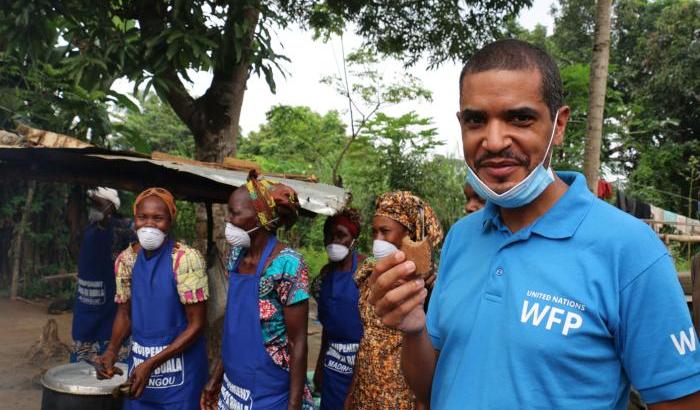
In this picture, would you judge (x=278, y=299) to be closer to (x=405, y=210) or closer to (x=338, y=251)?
(x=405, y=210)

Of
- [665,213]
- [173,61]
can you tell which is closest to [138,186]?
[173,61]

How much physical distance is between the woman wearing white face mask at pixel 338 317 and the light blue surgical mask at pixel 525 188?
7.00ft

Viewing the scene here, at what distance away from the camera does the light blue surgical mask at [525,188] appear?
4.03 ft

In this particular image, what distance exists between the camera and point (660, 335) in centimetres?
105

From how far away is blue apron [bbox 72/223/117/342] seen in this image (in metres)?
4.47

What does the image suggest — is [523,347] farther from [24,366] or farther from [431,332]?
[24,366]

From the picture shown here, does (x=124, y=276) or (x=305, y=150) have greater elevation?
(x=305, y=150)

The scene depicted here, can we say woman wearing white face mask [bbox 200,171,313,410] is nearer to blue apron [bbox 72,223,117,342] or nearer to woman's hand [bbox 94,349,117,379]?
woman's hand [bbox 94,349,117,379]

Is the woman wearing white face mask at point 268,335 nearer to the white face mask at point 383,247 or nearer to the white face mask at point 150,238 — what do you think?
the white face mask at point 383,247

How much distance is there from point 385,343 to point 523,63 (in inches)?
75.2

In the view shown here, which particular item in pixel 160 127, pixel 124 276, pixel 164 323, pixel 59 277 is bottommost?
pixel 59 277

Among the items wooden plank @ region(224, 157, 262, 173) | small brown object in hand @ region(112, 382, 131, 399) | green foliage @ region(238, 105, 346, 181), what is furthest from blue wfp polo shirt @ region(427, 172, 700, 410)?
green foliage @ region(238, 105, 346, 181)

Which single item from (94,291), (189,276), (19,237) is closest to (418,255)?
(189,276)

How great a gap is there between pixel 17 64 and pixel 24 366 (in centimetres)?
334
